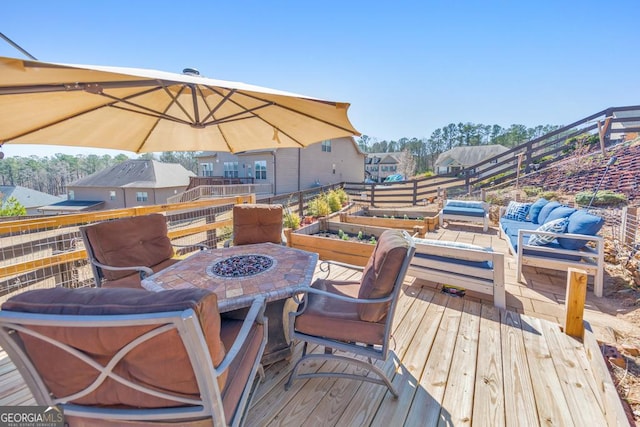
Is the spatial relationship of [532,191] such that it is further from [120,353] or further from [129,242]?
[120,353]

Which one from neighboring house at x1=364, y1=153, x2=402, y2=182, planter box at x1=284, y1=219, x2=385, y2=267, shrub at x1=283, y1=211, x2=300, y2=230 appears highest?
neighboring house at x1=364, y1=153, x2=402, y2=182

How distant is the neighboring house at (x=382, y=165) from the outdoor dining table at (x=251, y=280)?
39.4 metres

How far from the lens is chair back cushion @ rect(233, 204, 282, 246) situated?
11.2 ft

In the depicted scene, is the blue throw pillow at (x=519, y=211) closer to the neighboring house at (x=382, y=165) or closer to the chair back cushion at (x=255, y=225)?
the chair back cushion at (x=255, y=225)

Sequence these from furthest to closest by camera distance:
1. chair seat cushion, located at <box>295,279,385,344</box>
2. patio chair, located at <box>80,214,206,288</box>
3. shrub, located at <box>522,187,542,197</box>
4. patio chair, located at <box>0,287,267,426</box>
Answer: shrub, located at <box>522,187,542,197</box>, patio chair, located at <box>80,214,206,288</box>, chair seat cushion, located at <box>295,279,385,344</box>, patio chair, located at <box>0,287,267,426</box>

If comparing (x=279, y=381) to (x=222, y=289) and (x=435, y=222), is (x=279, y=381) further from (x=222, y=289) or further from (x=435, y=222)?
(x=435, y=222)

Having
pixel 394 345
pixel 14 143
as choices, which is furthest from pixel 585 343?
pixel 14 143

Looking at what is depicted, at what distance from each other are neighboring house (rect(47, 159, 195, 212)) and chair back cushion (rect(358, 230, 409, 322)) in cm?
2177

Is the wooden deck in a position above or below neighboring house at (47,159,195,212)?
below

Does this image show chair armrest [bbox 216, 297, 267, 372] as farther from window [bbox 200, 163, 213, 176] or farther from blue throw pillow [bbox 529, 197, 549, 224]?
window [bbox 200, 163, 213, 176]

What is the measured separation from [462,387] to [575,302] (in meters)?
1.45

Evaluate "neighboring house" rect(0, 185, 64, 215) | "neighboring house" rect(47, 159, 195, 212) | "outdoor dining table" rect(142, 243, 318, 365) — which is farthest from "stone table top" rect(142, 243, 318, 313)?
"neighboring house" rect(0, 185, 64, 215)

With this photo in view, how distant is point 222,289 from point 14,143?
2823 millimetres

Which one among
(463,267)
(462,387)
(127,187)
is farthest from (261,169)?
(462,387)
